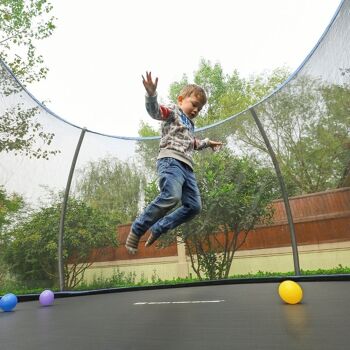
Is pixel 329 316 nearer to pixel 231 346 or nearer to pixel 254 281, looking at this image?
pixel 231 346

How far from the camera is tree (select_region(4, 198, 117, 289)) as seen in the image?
3.51 meters

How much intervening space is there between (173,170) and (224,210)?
1932 millimetres

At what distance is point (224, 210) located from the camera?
3.83 meters

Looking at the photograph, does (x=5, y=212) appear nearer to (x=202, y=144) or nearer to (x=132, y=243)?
(x=132, y=243)

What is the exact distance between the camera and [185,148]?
2.12 m

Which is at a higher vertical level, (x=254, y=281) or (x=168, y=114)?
(x=168, y=114)

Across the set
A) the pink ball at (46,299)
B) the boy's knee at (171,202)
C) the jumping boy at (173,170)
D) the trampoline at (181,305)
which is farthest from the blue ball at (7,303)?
the boy's knee at (171,202)

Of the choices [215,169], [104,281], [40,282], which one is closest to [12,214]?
[40,282]

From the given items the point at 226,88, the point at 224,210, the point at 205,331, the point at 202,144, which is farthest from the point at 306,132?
the point at 226,88

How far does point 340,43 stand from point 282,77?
1093cm

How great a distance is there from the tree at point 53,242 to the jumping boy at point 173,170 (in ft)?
6.16

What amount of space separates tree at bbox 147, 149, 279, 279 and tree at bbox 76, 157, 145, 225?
0.53 meters

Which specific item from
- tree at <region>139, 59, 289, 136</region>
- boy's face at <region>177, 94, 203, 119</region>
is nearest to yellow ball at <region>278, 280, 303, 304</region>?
boy's face at <region>177, 94, 203, 119</region>

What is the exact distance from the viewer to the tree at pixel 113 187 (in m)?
4.06
